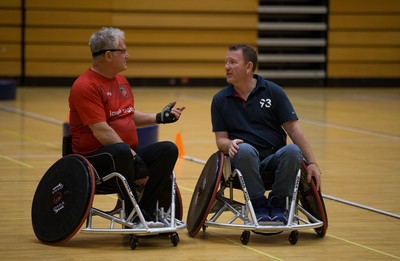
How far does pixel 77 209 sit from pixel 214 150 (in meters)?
4.89

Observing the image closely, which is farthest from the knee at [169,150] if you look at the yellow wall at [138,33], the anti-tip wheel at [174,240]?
the yellow wall at [138,33]

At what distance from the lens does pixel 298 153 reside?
17.0 feet

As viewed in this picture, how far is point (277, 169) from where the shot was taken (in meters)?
5.21

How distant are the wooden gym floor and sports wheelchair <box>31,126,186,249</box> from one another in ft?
0.31

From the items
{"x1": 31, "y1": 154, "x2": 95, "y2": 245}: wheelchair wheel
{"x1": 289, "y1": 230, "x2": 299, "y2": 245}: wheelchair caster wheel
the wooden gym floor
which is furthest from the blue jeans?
{"x1": 31, "y1": 154, "x2": 95, "y2": 245}: wheelchair wheel

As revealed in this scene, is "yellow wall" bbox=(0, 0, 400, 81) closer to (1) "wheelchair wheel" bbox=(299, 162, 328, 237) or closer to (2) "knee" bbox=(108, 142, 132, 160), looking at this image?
(1) "wheelchair wheel" bbox=(299, 162, 328, 237)

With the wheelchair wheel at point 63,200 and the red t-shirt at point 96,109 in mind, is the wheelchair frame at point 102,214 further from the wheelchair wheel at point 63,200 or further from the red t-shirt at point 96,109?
the red t-shirt at point 96,109

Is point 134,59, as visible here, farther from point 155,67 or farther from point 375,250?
point 375,250

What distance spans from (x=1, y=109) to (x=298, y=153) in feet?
29.6

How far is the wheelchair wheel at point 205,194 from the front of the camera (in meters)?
5.12

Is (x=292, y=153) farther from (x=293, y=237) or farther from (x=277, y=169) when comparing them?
(x=293, y=237)

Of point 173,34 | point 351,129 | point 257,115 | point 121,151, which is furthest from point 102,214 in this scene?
point 173,34

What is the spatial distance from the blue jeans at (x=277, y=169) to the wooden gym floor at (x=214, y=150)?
0.32m

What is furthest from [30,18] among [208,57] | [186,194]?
[186,194]
